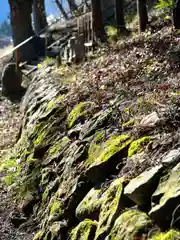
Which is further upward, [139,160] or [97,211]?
[139,160]

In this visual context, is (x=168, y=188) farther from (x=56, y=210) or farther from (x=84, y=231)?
(x=56, y=210)

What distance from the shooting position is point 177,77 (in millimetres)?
6320

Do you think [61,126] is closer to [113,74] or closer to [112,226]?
[113,74]

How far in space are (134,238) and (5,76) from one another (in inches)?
613

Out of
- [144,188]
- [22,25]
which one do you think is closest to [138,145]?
[144,188]

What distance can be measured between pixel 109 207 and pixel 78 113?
330cm

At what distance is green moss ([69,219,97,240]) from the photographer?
4156mm

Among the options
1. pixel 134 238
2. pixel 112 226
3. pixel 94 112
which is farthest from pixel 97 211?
pixel 94 112

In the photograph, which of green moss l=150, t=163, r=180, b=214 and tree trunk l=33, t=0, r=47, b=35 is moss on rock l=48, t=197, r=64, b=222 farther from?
tree trunk l=33, t=0, r=47, b=35

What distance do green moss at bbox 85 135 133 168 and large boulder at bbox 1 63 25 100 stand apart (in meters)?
12.7

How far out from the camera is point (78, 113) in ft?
23.4

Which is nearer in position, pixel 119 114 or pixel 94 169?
pixel 94 169

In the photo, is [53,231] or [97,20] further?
[97,20]

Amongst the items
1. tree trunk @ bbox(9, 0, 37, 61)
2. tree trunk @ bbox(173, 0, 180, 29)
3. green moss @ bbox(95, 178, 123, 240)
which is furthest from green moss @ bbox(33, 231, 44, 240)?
tree trunk @ bbox(9, 0, 37, 61)
